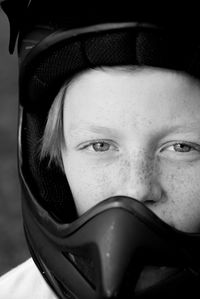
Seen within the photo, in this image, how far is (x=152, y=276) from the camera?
4.82 feet

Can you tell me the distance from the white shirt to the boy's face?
389mm

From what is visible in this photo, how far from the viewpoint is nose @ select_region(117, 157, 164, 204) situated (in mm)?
1495

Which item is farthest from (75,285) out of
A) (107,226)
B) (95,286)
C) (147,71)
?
(147,71)

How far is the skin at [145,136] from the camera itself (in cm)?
149

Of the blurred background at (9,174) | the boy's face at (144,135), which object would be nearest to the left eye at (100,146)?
the boy's face at (144,135)

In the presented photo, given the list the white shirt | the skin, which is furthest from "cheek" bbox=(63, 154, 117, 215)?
the white shirt

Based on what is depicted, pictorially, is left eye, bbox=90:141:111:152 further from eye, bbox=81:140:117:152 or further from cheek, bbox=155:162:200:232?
cheek, bbox=155:162:200:232

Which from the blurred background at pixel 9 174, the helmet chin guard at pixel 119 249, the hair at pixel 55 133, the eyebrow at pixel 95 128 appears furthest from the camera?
the blurred background at pixel 9 174

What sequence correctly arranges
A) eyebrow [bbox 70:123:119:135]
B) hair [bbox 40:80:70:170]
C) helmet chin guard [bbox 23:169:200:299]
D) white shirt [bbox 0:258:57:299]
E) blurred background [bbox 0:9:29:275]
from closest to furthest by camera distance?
1. helmet chin guard [bbox 23:169:200:299]
2. eyebrow [bbox 70:123:119:135]
3. hair [bbox 40:80:70:170]
4. white shirt [bbox 0:258:57:299]
5. blurred background [bbox 0:9:29:275]

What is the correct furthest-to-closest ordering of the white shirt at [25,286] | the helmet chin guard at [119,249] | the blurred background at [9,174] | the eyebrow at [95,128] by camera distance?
the blurred background at [9,174]
the white shirt at [25,286]
the eyebrow at [95,128]
the helmet chin guard at [119,249]

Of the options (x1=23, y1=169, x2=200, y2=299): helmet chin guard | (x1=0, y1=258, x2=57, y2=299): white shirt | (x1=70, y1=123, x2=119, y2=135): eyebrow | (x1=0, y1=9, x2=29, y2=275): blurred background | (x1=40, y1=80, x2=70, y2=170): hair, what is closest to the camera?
(x1=23, y1=169, x2=200, y2=299): helmet chin guard

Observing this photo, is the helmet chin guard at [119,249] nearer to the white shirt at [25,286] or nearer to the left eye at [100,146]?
the left eye at [100,146]

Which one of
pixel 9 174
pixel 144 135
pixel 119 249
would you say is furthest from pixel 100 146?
pixel 9 174

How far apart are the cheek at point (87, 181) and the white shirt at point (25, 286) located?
306 mm
